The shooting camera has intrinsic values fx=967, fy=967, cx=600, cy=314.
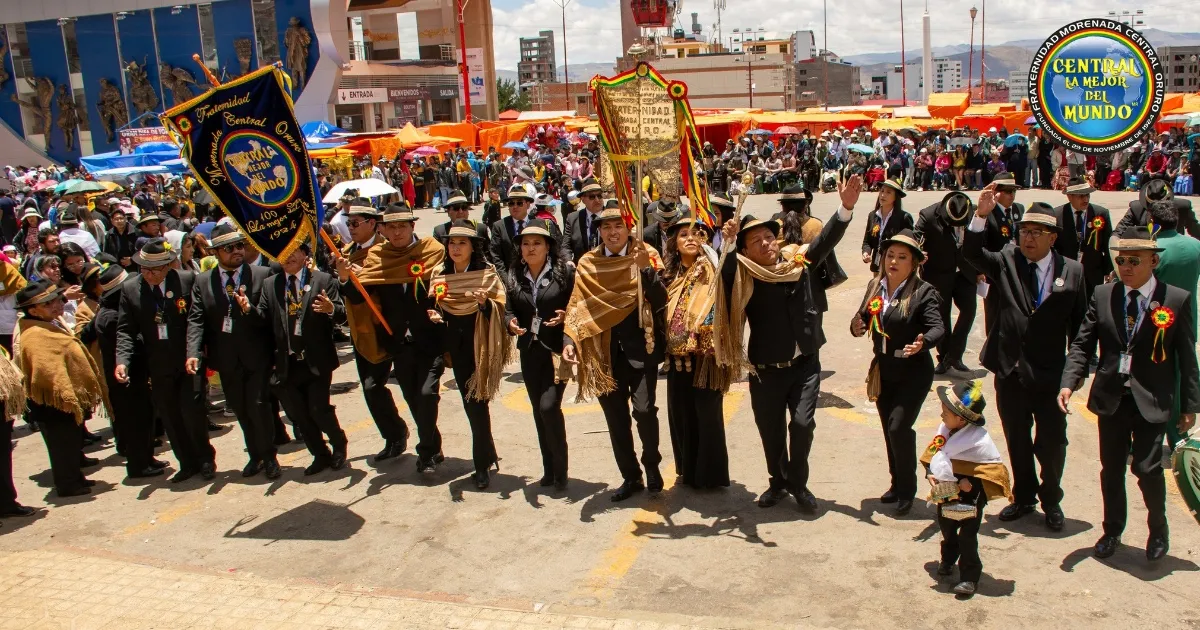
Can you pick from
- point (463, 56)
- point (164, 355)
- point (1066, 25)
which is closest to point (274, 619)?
point (164, 355)

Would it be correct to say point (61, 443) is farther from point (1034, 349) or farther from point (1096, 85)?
point (1096, 85)

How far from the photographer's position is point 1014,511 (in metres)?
5.78

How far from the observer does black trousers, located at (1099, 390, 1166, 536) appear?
5062 mm

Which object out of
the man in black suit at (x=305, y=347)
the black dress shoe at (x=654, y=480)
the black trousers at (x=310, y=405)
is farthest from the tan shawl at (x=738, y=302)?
the black trousers at (x=310, y=405)

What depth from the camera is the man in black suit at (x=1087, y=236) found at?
27.3 ft

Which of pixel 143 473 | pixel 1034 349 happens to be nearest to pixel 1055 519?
pixel 1034 349

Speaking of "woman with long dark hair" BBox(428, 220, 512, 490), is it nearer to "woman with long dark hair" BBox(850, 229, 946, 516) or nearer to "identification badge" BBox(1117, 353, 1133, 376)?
"woman with long dark hair" BBox(850, 229, 946, 516)

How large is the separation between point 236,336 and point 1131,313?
589cm

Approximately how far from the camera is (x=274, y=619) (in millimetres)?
5047

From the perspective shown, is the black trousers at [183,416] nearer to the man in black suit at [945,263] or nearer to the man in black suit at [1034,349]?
the man in black suit at [1034,349]

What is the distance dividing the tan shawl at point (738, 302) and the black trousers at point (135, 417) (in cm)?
470

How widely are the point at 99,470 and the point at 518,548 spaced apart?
166 inches

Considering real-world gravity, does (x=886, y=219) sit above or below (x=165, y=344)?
above

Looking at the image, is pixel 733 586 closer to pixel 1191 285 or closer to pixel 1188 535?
pixel 1188 535
